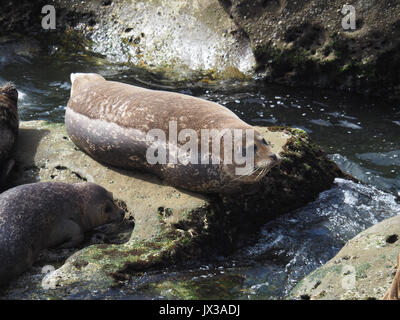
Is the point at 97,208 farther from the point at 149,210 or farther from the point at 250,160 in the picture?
the point at 250,160

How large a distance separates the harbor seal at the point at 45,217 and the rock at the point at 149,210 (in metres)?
0.11

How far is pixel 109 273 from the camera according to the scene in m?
4.43

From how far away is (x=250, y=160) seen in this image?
16.6 ft

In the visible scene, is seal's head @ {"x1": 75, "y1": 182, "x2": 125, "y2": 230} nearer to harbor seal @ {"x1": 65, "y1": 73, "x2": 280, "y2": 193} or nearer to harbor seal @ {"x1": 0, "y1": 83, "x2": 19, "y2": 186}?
harbor seal @ {"x1": 65, "y1": 73, "x2": 280, "y2": 193}

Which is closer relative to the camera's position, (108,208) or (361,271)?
(361,271)

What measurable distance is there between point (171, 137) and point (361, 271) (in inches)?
90.3

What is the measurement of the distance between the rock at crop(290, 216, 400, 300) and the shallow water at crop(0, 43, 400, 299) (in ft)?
1.40

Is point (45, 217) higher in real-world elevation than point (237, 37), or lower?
lower

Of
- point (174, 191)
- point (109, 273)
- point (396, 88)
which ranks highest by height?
point (396, 88)

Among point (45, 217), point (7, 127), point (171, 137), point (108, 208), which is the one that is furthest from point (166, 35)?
point (45, 217)
